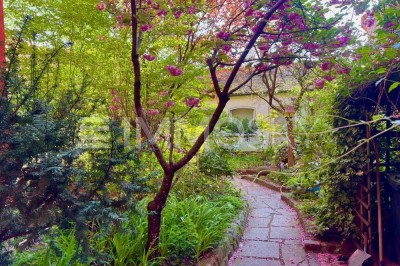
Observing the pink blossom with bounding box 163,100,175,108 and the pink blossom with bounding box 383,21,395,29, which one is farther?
the pink blossom with bounding box 163,100,175,108

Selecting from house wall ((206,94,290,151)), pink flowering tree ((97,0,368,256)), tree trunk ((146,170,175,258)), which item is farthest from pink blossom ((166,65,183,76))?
house wall ((206,94,290,151))

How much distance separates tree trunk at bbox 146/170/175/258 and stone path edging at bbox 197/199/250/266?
1.26 feet

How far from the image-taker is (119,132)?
153cm

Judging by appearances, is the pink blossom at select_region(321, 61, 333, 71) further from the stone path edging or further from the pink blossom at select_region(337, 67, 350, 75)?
the stone path edging

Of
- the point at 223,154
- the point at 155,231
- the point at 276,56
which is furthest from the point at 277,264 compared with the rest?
the point at 223,154

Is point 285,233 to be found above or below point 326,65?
below

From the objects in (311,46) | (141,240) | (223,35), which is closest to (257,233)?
(141,240)

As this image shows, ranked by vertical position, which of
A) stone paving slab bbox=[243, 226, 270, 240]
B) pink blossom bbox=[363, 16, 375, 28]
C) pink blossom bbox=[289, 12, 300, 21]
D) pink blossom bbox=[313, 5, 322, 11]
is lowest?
stone paving slab bbox=[243, 226, 270, 240]

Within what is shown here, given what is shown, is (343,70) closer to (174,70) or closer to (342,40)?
(342,40)

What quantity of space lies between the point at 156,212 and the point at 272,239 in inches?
70.3

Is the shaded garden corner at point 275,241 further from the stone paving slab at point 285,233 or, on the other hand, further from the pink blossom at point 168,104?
the pink blossom at point 168,104

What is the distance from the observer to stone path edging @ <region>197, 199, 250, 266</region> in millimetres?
2332

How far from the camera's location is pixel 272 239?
130 inches

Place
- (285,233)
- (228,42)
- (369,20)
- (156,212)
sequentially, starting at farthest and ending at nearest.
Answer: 1. (285,233)
2. (369,20)
3. (156,212)
4. (228,42)
